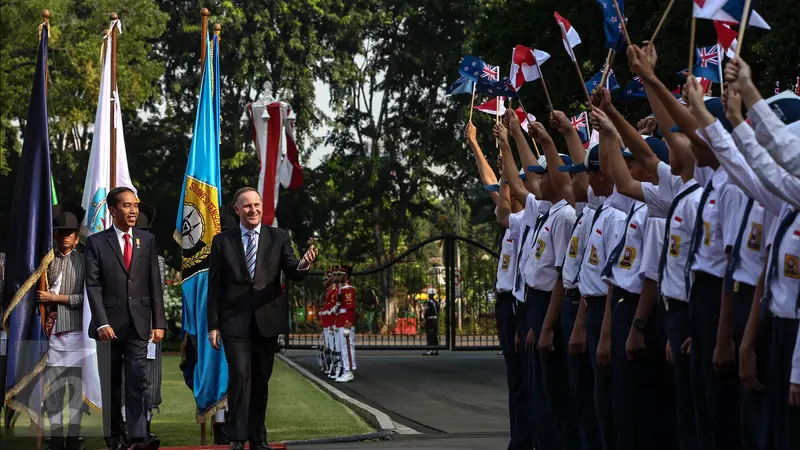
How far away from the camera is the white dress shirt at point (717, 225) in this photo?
21.5 ft

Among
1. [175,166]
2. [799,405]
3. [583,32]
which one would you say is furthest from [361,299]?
[799,405]

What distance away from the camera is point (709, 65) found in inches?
350

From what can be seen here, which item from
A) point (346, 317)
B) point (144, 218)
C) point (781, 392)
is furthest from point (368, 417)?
point (781, 392)

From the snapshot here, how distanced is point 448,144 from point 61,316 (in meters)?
38.4

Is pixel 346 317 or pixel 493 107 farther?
pixel 346 317

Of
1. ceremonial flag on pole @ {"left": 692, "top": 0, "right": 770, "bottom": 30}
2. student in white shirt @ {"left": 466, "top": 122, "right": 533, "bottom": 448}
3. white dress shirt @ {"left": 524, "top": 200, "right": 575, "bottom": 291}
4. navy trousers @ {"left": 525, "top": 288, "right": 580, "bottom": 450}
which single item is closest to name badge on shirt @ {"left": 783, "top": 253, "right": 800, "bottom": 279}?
ceremonial flag on pole @ {"left": 692, "top": 0, "right": 770, "bottom": 30}

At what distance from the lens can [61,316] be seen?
11.9 m

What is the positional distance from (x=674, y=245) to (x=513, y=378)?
370cm

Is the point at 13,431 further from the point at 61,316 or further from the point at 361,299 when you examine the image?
the point at 361,299

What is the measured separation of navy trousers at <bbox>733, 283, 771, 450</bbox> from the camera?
5.97 metres

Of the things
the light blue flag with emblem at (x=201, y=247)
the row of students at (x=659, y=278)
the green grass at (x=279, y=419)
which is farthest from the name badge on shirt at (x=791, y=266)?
the green grass at (x=279, y=419)

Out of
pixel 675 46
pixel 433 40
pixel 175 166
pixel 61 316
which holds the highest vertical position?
pixel 433 40

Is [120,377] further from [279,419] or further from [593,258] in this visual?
[593,258]

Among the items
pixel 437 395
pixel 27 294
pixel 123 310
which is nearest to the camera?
pixel 123 310
